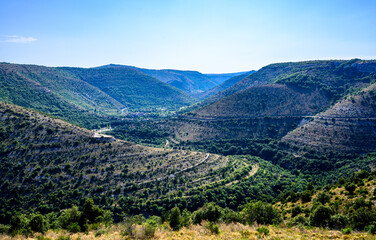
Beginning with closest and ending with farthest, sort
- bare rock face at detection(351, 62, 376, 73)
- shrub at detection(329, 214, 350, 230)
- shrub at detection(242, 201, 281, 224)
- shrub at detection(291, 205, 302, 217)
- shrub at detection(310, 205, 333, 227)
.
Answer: shrub at detection(329, 214, 350, 230), shrub at detection(310, 205, 333, 227), shrub at detection(242, 201, 281, 224), shrub at detection(291, 205, 302, 217), bare rock face at detection(351, 62, 376, 73)

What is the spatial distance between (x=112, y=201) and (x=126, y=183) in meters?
6.67

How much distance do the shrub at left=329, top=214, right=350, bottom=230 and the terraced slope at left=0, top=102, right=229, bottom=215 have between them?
139 ft

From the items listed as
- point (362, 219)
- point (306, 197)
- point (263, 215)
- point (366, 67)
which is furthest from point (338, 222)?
point (366, 67)

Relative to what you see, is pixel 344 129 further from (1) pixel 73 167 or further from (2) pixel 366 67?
(1) pixel 73 167

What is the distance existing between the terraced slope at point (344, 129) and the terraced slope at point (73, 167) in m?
52.1

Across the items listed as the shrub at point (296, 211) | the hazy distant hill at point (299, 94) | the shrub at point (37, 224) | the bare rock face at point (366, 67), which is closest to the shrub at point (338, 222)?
the shrub at point (296, 211)

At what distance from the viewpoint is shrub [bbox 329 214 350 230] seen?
84.3 feet

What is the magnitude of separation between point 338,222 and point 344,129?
89869mm

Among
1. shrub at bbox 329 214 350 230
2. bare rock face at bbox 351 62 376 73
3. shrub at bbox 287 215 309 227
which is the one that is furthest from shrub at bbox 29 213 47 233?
bare rock face at bbox 351 62 376 73

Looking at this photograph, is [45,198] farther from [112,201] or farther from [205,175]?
[205,175]

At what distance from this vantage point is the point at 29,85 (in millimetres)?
182500

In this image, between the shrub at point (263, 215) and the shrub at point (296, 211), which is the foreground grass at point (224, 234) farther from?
the shrub at point (296, 211)

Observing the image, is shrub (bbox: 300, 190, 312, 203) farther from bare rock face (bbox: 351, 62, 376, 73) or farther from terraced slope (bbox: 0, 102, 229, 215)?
bare rock face (bbox: 351, 62, 376, 73)

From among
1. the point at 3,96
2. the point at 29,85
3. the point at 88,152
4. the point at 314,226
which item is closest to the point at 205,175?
the point at 88,152
